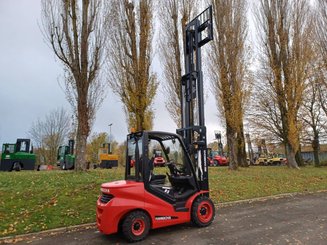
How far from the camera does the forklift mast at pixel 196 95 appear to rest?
7734mm

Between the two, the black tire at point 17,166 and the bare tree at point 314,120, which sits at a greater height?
the bare tree at point 314,120

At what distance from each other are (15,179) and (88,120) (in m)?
4.26

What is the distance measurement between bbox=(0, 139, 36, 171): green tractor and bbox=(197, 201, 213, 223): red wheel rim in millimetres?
17473

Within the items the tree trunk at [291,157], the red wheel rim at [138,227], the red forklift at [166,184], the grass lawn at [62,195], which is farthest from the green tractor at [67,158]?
the red wheel rim at [138,227]

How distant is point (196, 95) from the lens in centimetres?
842

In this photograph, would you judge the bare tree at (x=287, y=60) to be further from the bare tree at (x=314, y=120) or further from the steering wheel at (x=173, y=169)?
the steering wheel at (x=173, y=169)

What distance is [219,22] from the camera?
1964 cm

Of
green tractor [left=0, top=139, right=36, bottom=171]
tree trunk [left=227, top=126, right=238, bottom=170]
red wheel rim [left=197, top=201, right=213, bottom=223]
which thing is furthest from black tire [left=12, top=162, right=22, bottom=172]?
red wheel rim [left=197, top=201, right=213, bottom=223]

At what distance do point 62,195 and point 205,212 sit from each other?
480cm

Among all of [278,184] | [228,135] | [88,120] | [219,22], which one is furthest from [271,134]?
[88,120]

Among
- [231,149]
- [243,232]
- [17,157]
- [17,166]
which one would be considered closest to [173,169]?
[243,232]

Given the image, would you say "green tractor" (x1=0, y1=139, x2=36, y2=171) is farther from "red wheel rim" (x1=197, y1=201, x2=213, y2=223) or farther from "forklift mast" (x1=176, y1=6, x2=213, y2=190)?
"red wheel rim" (x1=197, y1=201, x2=213, y2=223)

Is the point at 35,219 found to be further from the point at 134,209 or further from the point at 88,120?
the point at 88,120

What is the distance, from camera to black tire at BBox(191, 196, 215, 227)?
7.05 metres
